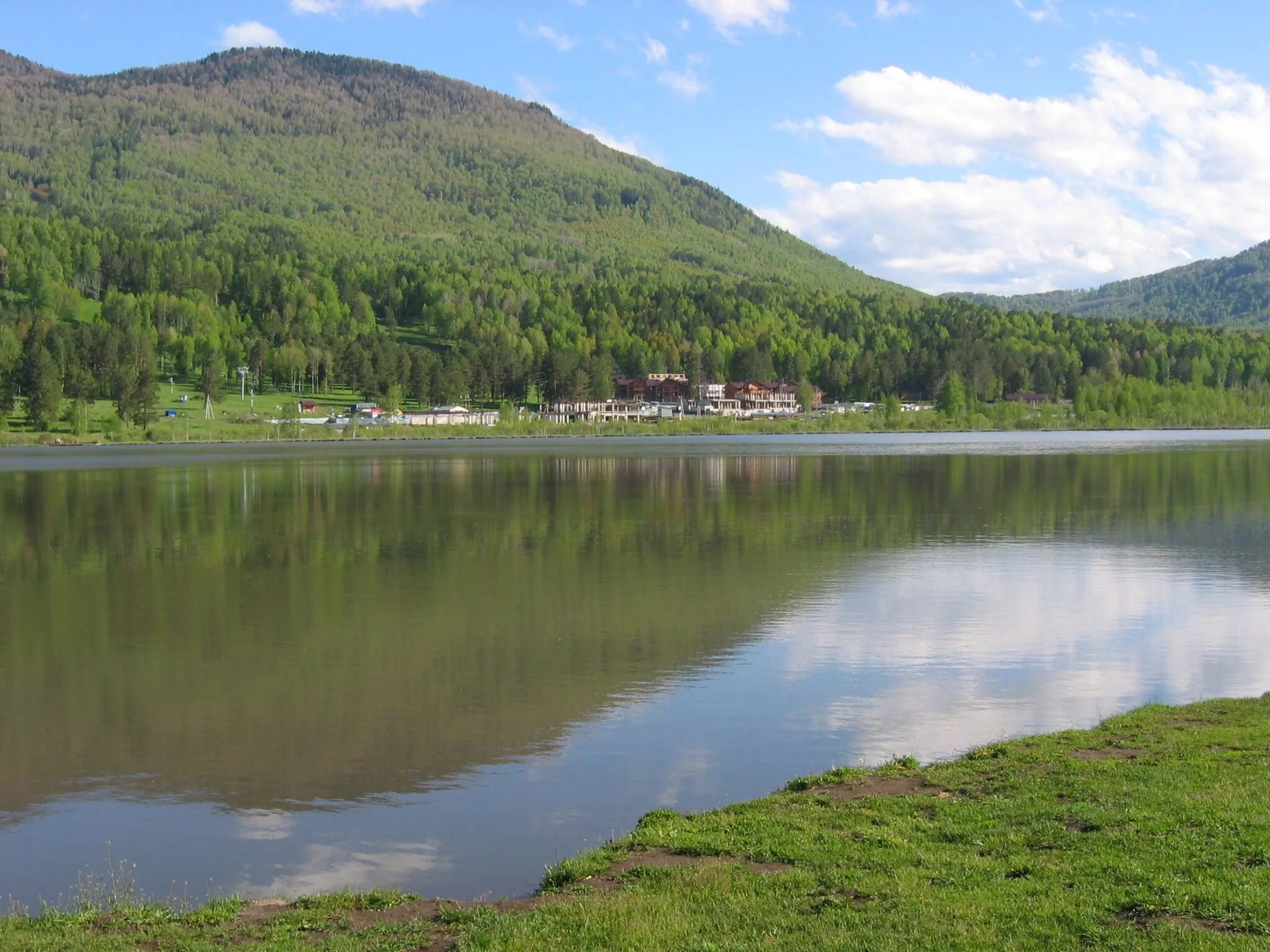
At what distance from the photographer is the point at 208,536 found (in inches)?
1714

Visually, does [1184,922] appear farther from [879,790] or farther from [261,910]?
[261,910]

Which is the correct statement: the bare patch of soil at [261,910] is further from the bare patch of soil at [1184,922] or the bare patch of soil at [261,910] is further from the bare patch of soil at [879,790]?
the bare patch of soil at [1184,922]

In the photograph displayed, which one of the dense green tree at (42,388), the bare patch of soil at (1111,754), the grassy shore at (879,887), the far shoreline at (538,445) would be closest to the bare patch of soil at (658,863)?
the grassy shore at (879,887)

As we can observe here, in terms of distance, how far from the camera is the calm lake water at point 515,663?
14.0m

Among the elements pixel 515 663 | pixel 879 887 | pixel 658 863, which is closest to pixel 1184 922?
pixel 879 887

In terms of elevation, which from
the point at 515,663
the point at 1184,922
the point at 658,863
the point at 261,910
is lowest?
the point at 515,663

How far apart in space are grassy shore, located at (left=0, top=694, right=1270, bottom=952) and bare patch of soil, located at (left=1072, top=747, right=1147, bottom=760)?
60cm

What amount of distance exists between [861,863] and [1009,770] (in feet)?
12.8

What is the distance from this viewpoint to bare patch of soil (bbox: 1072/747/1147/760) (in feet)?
46.4

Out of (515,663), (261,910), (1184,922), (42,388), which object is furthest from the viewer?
(42,388)

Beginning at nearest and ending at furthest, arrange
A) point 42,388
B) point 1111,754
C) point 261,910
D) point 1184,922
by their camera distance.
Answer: point 1184,922 < point 261,910 < point 1111,754 < point 42,388

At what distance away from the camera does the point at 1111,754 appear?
1447cm

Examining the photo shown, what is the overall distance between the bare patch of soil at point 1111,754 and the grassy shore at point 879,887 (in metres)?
0.60

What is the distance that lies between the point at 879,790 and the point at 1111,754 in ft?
9.54
